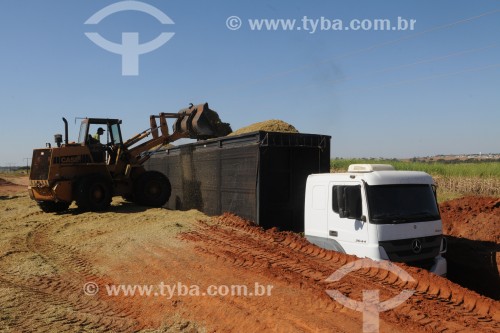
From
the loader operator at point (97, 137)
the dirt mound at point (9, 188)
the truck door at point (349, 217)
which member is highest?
the loader operator at point (97, 137)

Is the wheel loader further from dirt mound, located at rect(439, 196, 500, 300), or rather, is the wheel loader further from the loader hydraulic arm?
dirt mound, located at rect(439, 196, 500, 300)

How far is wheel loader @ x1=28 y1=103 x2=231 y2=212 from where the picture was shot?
1373cm

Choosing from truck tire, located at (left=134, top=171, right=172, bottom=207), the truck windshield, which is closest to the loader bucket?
truck tire, located at (left=134, top=171, right=172, bottom=207)

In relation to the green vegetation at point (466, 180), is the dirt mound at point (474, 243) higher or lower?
lower

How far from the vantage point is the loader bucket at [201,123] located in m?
15.4

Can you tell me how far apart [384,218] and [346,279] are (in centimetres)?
138

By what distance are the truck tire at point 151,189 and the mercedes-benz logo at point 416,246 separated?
1034 cm

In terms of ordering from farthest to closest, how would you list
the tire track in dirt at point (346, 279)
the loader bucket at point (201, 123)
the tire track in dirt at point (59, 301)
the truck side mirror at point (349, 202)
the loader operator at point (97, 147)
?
1. the loader bucket at point (201, 123)
2. the loader operator at point (97, 147)
3. the truck side mirror at point (349, 202)
4. the tire track in dirt at point (59, 301)
5. the tire track in dirt at point (346, 279)

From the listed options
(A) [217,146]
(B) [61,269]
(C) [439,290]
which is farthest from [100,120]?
(C) [439,290]

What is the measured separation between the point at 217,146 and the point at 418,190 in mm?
6393

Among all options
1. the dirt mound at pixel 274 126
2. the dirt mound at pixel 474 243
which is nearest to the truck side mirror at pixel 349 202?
the dirt mound at pixel 474 243

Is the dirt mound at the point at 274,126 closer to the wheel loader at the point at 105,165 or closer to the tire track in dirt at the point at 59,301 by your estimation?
the wheel loader at the point at 105,165

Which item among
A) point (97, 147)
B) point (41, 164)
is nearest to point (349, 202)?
point (97, 147)

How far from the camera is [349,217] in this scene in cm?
722
